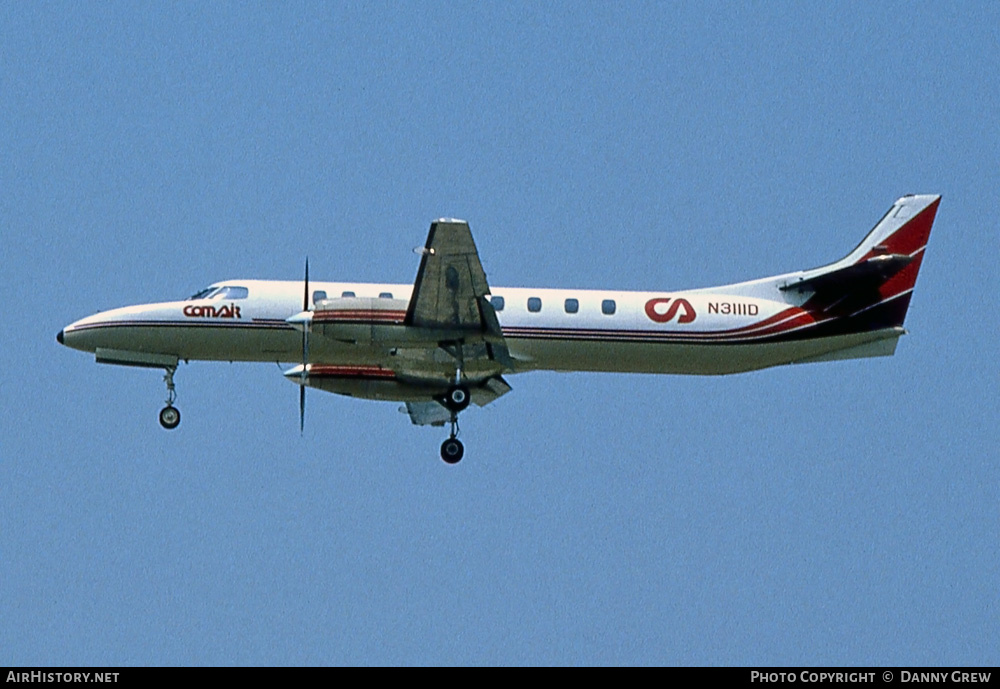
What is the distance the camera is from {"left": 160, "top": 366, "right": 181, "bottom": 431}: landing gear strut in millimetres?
30781

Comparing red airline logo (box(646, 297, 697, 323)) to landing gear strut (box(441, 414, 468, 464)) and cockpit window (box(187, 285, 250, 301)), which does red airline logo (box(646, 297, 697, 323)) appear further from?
cockpit window (box(187, 285, 250, 301))

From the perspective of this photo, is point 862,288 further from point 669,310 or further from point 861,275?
point 669,310

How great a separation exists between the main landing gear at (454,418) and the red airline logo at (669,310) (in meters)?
4.16

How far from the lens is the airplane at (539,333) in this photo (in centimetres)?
2983

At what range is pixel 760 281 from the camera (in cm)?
3144

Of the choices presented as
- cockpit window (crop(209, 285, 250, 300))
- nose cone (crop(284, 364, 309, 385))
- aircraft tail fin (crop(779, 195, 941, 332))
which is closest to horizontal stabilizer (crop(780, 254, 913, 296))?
aircraft tail fin (crop(779, 195, 941, 332))

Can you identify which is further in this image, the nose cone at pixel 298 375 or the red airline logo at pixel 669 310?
the nose cone at pixel 298 375

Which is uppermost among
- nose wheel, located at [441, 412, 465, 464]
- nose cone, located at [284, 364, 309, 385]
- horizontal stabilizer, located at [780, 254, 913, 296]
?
horizontal stabilizer, located at [780, 254, 913, 296]

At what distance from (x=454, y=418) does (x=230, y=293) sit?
17.4ft

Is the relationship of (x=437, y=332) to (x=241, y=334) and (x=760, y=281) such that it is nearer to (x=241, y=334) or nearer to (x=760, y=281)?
(x=241, y=334)

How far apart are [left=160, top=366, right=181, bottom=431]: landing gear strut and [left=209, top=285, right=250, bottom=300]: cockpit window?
1811mm

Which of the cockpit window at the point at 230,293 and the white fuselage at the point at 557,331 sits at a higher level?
the cockpit window at the point at 230,293

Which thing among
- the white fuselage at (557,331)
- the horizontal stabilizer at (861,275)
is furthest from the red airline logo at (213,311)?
the horizontal stabilizer at (861,275)

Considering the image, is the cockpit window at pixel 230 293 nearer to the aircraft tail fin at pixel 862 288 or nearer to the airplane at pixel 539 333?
the airplane at pixel 539 333
